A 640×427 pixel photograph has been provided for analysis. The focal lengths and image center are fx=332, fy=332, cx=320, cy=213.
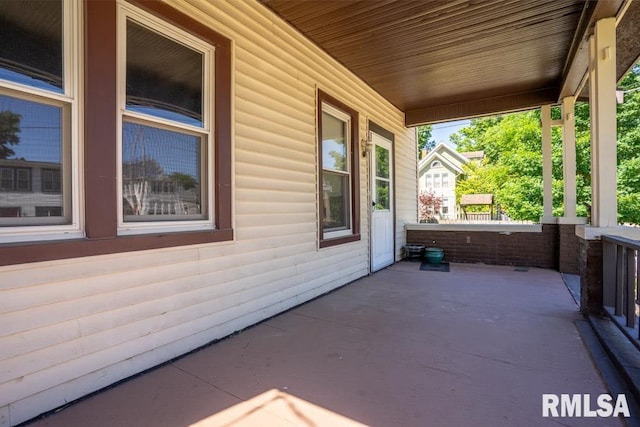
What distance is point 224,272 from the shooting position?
281 centimetres

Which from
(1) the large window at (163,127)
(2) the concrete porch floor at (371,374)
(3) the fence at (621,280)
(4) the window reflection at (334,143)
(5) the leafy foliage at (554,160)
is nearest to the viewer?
(2) the concrete porch floor at (371,374)

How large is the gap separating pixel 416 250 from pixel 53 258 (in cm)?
606

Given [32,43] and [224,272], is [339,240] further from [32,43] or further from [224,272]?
[32,43]

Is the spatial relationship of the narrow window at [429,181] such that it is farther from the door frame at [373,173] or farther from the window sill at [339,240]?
the window sill at [339,240]

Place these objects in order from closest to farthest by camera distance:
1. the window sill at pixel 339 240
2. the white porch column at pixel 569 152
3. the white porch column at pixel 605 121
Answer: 1. the white porch column at pixel 605 121
2. the window sill at pixel 339 240
3. the white porch column at pixel 569 152

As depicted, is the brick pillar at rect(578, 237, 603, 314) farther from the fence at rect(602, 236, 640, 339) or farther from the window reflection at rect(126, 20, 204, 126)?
the window reflection at rect(126, 20, 204, 126)

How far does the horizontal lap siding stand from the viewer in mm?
1756

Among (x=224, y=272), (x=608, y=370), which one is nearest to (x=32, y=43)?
(x=224, y=272)

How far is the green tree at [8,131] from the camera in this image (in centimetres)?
169

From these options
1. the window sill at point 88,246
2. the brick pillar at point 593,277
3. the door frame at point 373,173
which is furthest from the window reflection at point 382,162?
the window sill at point 88,246

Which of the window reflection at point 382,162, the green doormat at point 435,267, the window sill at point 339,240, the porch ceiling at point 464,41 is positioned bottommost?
the green doormat at point 435,267

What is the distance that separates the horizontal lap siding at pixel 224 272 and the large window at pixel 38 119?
0.27m

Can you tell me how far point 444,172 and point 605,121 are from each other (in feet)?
72.6

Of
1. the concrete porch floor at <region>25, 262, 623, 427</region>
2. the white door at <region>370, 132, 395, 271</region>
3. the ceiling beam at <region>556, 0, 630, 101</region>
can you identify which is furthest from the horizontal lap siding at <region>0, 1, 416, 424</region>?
the ceiling beam at <region>556, 0, 630, 101</region>
